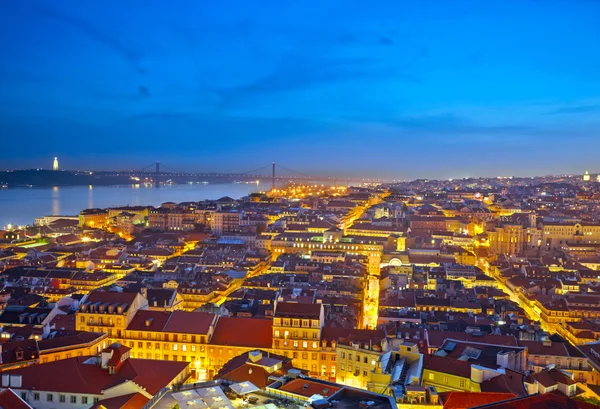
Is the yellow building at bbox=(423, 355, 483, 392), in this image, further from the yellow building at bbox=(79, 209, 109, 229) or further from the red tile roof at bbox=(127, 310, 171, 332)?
the yellow building at bbox=(79, 209, 109, 229)

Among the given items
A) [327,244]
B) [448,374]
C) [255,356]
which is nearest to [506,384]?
[448,374]

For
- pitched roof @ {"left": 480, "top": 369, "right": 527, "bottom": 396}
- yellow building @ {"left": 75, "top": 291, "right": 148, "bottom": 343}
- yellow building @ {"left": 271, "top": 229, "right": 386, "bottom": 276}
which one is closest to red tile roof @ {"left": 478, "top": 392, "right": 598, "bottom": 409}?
pitched roof @ {"left": 480, "top": 369, "right": 527, "bottom": 396}

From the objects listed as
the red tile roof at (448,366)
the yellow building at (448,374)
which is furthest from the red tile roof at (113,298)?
the yellow building at (448,374)

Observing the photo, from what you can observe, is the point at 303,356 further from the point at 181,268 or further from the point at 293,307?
the point at 181,268

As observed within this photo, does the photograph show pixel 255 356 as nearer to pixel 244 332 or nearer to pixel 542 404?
pixel 244 332

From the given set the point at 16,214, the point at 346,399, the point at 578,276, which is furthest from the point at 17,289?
the point at 16,214

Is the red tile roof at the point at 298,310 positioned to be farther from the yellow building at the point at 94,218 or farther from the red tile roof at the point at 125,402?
the yellow building at the point at 94,218
